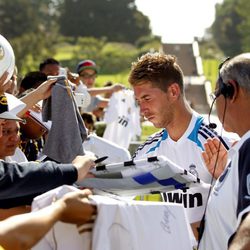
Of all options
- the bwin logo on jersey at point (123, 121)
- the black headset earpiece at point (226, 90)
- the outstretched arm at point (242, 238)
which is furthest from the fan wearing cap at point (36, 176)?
the bwin logo on jersey at point (123, 121)

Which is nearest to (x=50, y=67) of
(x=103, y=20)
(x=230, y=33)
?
(x=103, y=20)

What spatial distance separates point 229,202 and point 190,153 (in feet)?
5.94

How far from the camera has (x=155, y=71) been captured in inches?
223

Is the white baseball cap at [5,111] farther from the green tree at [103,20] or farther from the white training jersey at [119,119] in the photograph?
the green tree at [103,20]

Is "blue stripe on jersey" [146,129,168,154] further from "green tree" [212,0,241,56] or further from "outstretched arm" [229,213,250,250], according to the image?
"green tree" [212,0,241,56]

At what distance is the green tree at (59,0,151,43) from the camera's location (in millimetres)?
108375

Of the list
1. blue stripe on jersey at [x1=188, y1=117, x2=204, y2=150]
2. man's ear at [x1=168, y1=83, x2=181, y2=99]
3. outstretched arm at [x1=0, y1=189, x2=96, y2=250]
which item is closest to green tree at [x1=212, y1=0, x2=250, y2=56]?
man's ear at [x1=168, y1=83, x2=181, y2=99]

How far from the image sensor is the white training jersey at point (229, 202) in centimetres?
357

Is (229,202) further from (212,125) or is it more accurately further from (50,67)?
(50,67)

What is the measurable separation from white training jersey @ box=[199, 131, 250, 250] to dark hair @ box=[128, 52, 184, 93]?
179 centimetres

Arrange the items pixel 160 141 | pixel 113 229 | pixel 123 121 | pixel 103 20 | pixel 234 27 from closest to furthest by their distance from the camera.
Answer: pixel 113 229 < pixel 160 141 < pixel 123 121 < pixel 103 20 < pixel 234 27

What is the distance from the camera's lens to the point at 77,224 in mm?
3578

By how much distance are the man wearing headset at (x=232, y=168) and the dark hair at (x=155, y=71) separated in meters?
1.59

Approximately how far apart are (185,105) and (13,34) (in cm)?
8547
